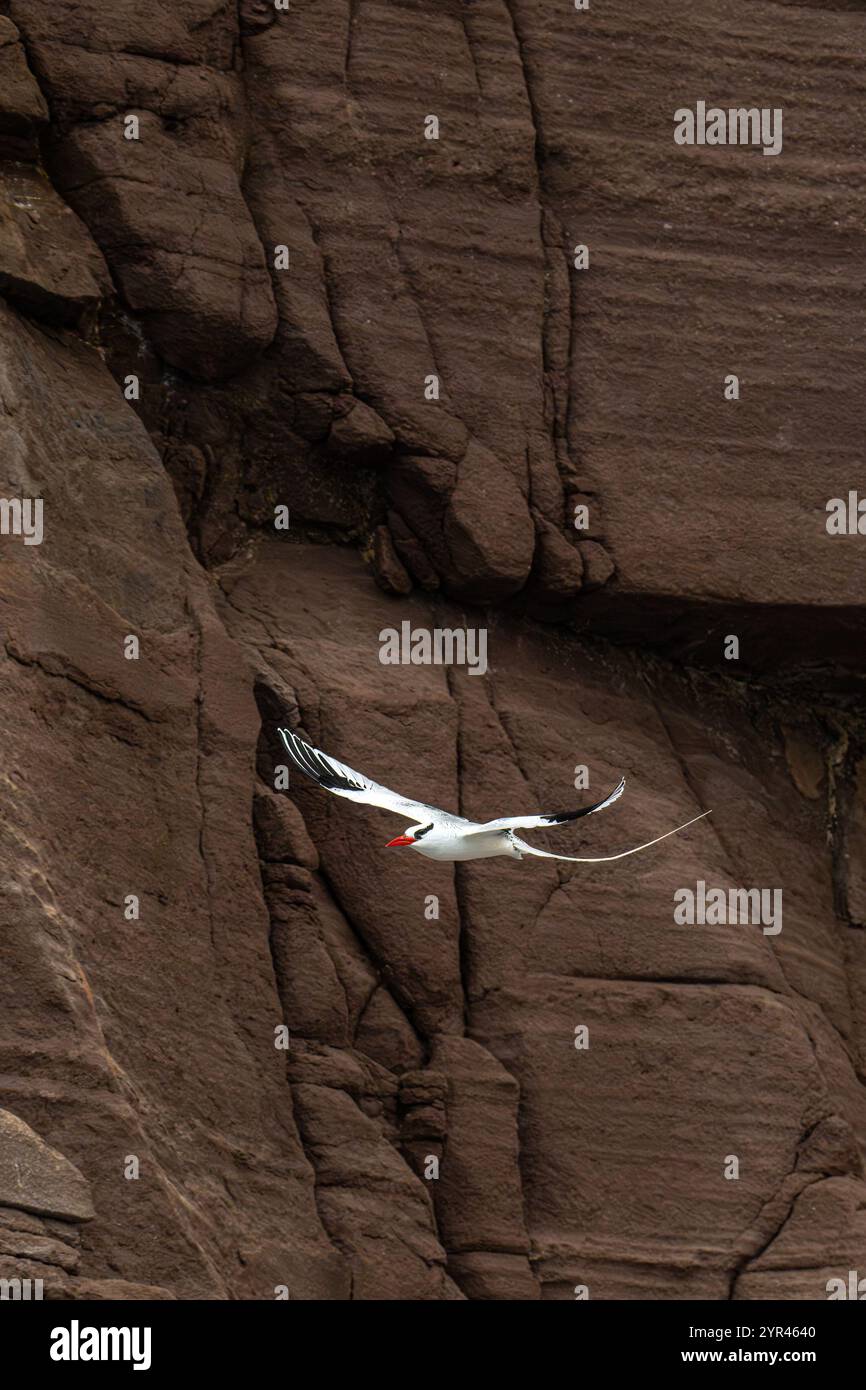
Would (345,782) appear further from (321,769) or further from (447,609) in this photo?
(447,609)

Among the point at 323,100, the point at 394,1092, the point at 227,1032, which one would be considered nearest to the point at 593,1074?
the point at 394,1092

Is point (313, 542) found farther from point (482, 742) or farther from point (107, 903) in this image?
point (107, 903)

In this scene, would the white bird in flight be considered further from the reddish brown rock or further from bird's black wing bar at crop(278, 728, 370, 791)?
the reddish brown rock

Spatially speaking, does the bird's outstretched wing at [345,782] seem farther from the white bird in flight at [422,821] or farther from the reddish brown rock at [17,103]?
the reddish brown rock at [17,103]

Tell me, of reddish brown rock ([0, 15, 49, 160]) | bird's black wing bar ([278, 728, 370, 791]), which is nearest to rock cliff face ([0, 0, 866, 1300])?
reddish brown rock ([0, 15, 49, 160])

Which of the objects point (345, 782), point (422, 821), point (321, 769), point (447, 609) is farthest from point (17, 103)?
point (422, 821)

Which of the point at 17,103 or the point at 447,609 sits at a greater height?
the point at 17,103
